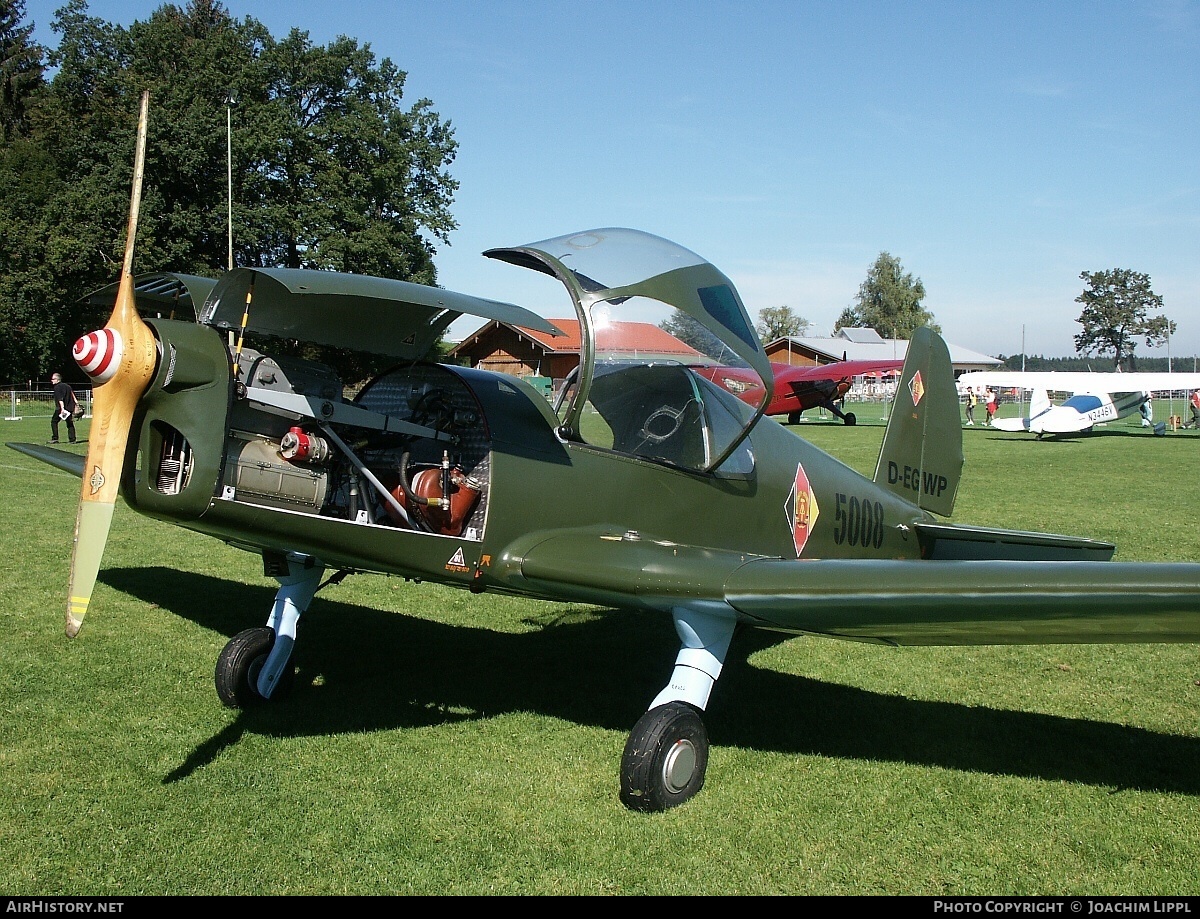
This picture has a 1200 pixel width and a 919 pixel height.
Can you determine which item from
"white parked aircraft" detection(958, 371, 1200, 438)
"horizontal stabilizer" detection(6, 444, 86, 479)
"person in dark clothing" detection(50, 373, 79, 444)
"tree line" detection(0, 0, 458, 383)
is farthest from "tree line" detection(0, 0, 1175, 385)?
"horizontal stabilizer" detection(6, 444, 86, 479)

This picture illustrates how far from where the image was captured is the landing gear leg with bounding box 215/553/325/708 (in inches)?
215

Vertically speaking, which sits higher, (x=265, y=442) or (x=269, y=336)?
(x=269, y=336)

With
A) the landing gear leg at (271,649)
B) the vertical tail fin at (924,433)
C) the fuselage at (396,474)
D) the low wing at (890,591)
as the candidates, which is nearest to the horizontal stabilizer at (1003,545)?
the vertical tail fin at (924,433)

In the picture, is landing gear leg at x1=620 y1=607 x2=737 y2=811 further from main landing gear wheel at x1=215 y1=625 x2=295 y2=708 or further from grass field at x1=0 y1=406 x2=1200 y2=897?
main landing gear wheel at x1=215 y1=625 x2=295 y2=708

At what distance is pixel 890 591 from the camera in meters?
4.13

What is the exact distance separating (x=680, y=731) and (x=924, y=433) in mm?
4626

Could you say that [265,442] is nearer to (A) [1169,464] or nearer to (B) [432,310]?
(B) [432,310]

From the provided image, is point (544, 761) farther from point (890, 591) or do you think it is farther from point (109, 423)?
point (109, 423)

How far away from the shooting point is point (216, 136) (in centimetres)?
3878

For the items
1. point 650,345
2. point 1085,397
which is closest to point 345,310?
point 650,345

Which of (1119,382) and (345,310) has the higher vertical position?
(1119,382)

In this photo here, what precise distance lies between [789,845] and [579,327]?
2.51 meters

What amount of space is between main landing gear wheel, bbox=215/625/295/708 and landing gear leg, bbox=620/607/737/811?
7.41 ft

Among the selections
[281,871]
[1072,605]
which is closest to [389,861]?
[281,871]
